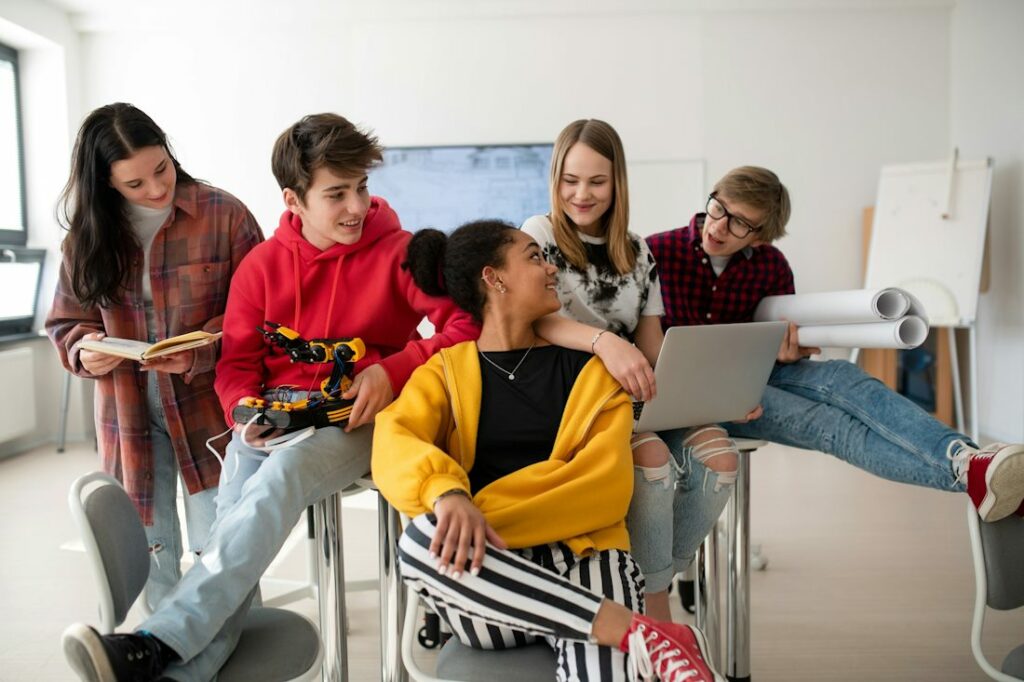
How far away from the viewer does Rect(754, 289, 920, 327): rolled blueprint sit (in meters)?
1.91

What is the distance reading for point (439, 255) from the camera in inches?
72.6

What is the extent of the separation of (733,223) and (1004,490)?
96 centimetres

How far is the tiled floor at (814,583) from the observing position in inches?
88.7

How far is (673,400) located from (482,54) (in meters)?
4.13

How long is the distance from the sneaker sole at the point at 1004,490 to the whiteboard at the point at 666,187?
12.6ft

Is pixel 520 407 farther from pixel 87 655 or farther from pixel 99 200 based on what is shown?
pixel 99 200

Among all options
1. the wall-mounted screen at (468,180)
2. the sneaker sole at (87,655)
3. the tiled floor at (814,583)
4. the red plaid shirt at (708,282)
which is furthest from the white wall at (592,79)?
the sneaker sole at (87,655)

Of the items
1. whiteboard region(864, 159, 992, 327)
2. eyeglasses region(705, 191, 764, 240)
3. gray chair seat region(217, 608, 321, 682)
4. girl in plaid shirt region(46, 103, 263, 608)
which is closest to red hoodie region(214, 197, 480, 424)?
girl in plaid shirt region(46, 103, 263, 608)

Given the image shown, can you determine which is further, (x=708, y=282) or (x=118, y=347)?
(x=708, y=282)

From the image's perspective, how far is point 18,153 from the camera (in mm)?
5277

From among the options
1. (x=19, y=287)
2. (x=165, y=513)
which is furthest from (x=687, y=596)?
(x=19, y=287)

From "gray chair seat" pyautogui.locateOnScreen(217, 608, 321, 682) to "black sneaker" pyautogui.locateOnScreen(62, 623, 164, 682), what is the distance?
0.16 m

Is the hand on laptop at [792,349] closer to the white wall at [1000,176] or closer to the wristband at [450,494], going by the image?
the wristband at [450,494]

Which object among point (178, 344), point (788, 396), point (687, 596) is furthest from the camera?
point (687, 596)
